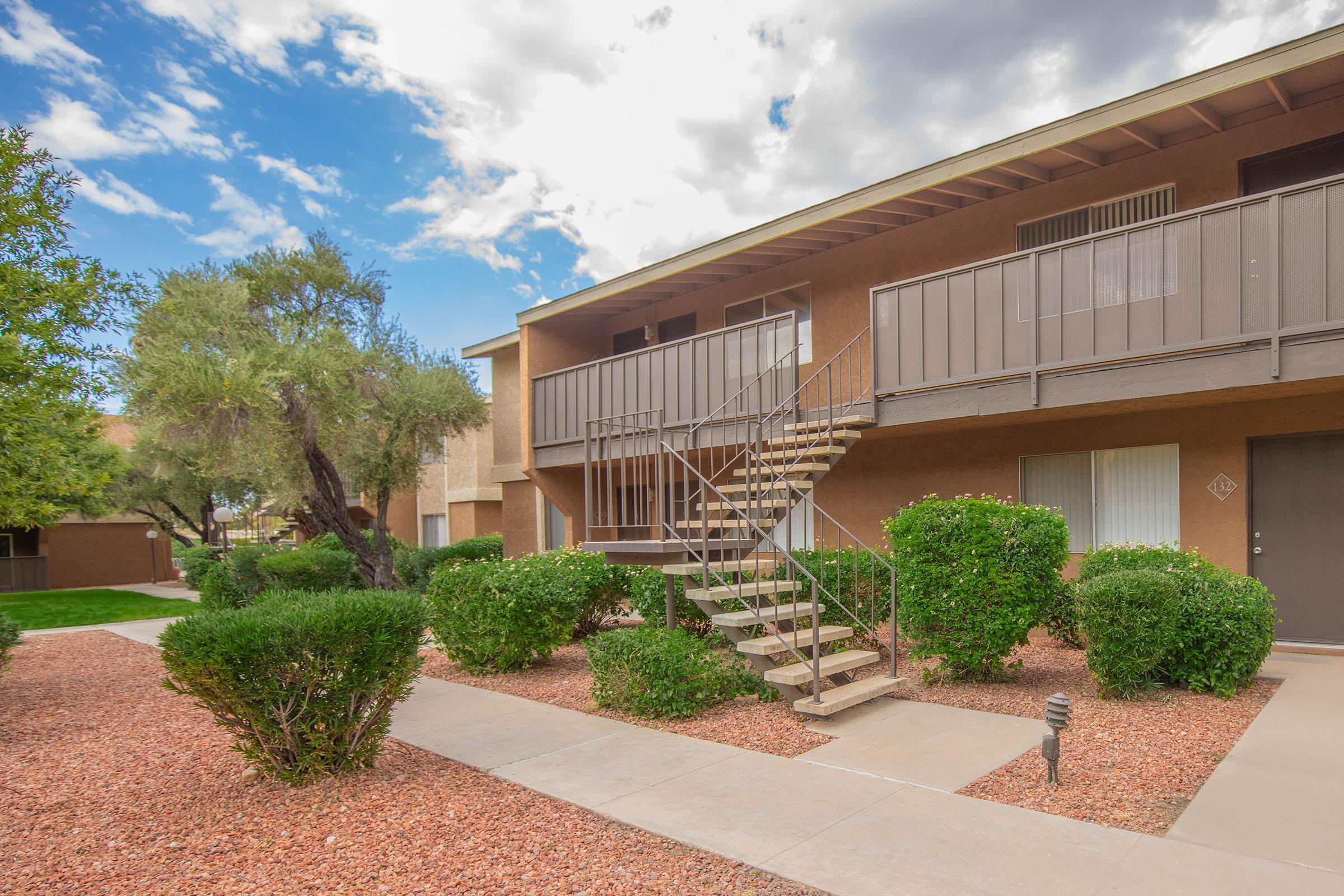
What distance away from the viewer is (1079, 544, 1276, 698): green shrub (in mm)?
6082

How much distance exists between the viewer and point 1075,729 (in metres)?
5.61

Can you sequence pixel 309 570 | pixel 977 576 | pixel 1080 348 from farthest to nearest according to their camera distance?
pixel 309 570
pixel 1080 348
pixel 977 576

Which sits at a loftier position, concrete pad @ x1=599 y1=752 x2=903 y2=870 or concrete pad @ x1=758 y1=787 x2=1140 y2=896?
concrete pad @ x1=758 y1=787 x2=1140 y2=896

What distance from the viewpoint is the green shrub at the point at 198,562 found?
21.9m

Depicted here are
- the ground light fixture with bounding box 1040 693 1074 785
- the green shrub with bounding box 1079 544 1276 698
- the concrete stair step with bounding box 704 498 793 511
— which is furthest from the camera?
the concrete stair step with bounding box 704 498 793 511

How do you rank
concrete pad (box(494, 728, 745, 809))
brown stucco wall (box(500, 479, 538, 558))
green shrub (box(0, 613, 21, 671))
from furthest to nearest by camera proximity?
1. brown stucco wall (box(500, 479, 538, 558))
2. green shrub (box(0, 613, 21, 671))
3. concrete pad (box(494, 728, 745, 809))

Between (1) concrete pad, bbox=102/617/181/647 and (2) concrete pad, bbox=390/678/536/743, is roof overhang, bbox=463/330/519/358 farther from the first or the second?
(2) concrete pad, bbox=390/678/536/743

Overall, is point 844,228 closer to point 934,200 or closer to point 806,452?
point 934,200

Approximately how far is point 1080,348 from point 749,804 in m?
5.74

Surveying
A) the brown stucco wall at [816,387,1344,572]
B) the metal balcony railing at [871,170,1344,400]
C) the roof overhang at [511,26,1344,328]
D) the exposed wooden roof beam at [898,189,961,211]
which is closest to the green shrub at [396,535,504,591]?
the roof overhang at [511,26,1344,328]

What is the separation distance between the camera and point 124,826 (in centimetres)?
447

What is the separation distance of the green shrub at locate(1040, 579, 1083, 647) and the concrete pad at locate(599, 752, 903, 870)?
299cm

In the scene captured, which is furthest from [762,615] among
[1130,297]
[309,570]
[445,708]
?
[309,570]

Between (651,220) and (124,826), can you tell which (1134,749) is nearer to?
(124,826)
